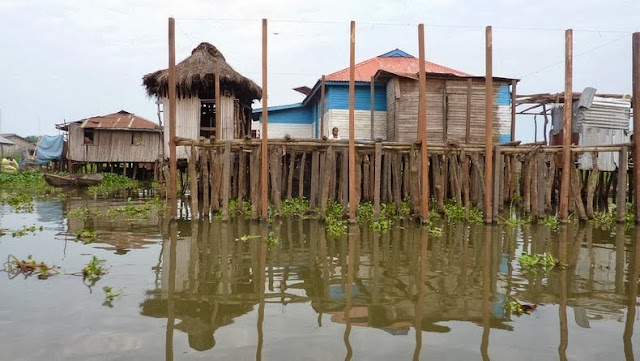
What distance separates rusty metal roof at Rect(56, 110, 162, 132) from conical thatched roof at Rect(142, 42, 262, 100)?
10927 millimetres

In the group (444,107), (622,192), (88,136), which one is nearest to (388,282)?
(622,192)

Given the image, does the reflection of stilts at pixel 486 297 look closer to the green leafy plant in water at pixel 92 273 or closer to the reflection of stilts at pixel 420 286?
the reflection of stilts at pixel 420 286

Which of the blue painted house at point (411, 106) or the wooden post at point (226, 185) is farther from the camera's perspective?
the blue painted house at point (411, 106)

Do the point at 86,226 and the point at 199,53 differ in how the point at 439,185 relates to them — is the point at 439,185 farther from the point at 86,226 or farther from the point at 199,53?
the point at 199,53

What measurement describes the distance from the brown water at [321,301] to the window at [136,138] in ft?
70.2

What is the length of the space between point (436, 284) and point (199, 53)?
48.9ft

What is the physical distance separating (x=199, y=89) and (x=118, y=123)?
1379 centimetres

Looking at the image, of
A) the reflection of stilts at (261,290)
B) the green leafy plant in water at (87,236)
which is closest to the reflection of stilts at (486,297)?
the reflection of stilts at (261,290)

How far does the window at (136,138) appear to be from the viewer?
29359mm

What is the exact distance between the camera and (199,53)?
59.5 ft

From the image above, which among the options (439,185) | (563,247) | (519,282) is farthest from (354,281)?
(439,185)

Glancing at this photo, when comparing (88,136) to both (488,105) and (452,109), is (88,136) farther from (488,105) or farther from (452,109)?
(488,105)

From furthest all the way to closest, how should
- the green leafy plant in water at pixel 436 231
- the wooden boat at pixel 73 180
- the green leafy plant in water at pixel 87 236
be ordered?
1. the wooden boat at pixel 73 180
2. the green leafy plant in water at pixel 436 231
3. the green leafy plant in water at pixel 87 236

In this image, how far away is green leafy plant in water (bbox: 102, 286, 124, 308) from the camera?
5067 mm
